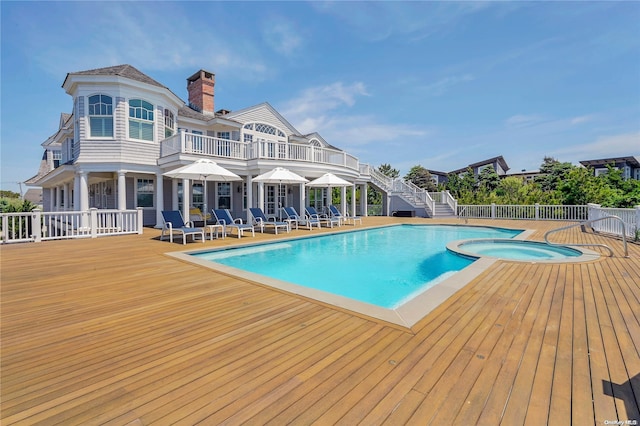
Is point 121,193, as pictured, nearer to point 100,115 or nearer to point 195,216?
point 195,216

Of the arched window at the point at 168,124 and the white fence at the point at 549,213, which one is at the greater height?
the arched window at the point at 168,124

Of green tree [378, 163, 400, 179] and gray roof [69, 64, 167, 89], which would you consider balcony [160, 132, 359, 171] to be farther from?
green tree [378, 163, 400, 179]

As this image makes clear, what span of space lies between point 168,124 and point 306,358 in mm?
15063

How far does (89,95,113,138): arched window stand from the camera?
12156mm

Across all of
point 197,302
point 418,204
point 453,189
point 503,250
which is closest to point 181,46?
point 197,302

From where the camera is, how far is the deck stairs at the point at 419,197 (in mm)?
20578

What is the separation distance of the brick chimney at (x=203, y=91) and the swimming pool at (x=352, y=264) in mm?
12303

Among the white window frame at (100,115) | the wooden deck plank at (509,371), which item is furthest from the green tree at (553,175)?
the white window frame at (100,115)

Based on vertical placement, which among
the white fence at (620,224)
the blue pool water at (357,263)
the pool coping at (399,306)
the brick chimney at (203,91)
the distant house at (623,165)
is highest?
the brick chimney at (203,91)

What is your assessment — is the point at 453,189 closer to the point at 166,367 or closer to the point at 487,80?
the point at 487,80

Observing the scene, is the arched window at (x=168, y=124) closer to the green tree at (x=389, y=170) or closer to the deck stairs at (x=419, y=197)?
the deck stairs at (x=419, y=197)

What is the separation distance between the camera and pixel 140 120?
12781mm

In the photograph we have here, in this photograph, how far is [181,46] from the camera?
12750 millimetres

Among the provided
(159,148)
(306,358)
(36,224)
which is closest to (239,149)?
(159,148)
